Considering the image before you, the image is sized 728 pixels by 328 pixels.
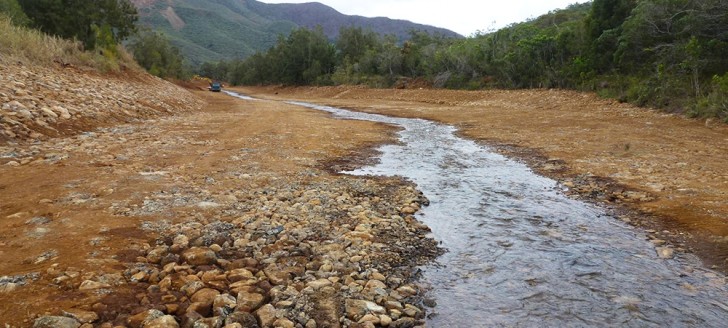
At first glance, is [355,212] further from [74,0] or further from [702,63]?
[74,0]

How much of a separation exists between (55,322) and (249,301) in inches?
55.0

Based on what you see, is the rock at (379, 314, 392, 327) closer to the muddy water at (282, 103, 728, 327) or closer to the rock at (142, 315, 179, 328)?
the muddy water at (282, 103, 728, 327)

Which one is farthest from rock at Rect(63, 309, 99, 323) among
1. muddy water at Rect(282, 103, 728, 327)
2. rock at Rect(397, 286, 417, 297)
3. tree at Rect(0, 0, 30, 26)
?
tree at Rect(0, 0, 30, 26)

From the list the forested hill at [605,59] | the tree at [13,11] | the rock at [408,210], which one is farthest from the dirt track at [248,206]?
the tree at [13,11]

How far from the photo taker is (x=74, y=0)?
24562 millimetres

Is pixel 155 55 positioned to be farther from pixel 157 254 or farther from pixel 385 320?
pixel 385 320

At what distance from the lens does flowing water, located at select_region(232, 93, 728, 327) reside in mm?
3883

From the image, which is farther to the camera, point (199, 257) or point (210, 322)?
point (199, 257)

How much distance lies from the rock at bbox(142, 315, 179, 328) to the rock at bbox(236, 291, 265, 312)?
0.52 metres

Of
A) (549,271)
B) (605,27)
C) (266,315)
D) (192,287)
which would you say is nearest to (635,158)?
(549,271)

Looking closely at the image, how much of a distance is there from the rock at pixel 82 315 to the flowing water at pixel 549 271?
2.71m

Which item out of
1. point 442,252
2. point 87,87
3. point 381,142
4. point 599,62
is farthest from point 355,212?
point 599,62

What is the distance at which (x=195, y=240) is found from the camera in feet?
16.1

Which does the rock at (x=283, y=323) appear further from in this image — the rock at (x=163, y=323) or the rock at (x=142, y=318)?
the rock at (x=142, y=318)
